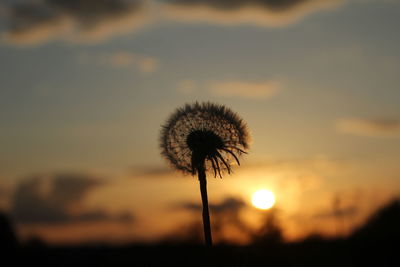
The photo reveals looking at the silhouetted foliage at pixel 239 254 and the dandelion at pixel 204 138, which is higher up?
the dandelion at pixel 204 138

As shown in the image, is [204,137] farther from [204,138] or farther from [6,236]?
[6,236]

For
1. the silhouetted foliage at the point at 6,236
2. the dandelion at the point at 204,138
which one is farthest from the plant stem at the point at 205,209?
the silhouetted foliage at the point at 6,236

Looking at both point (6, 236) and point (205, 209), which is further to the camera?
point (205, 209)

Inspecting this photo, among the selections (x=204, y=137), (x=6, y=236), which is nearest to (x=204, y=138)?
(x=204, y=137)

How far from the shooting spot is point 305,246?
2452 cm

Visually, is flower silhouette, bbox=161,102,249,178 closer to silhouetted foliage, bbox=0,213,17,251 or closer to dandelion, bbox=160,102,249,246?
dandelion, bbox=160,102,249,246

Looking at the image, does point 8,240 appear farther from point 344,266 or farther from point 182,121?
point 182,121

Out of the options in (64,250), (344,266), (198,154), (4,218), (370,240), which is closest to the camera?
(4,218)

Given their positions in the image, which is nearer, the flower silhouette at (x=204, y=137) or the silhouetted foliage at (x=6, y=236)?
the silhouetted foliage at (x=6, y=236)

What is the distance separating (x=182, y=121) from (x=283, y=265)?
36.6 ft

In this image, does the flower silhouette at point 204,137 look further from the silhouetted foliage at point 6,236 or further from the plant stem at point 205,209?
the silhouetted foliage at point 6,236

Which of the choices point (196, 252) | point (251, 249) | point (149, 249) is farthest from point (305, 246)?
point (149, 249)

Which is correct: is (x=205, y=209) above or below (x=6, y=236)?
above

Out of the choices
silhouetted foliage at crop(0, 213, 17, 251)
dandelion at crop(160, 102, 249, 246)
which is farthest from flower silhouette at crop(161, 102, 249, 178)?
silhouetted foliage at crop(0, 213, 17, 251)
